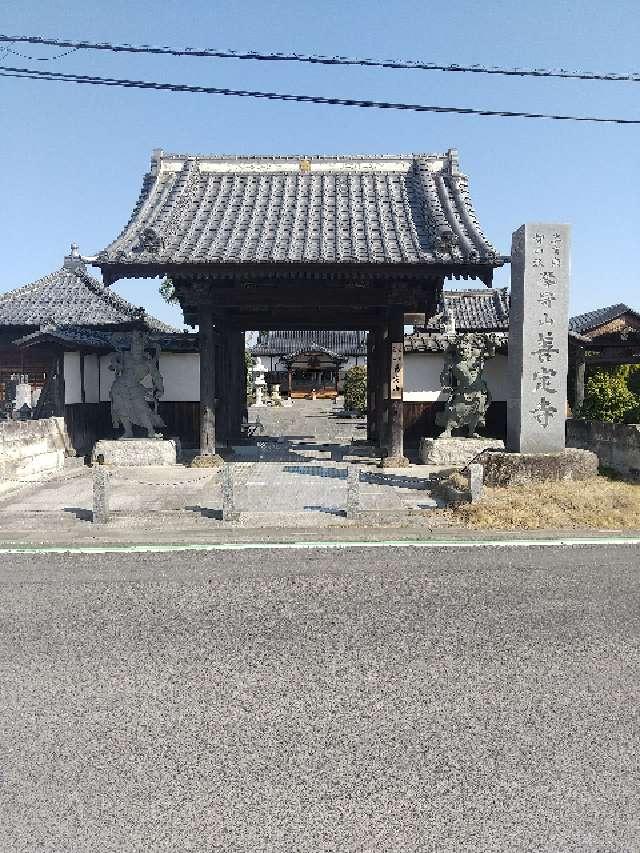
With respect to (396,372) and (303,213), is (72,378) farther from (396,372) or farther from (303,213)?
(396,372)

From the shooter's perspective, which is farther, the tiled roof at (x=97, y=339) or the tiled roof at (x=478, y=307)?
the tiled roof at (x=478, y=307)

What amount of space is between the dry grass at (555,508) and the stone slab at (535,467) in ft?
0.77

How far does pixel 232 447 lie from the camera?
55.2 feet

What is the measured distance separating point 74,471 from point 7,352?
7.20 meters

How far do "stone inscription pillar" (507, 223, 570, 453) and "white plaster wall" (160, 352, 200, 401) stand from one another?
9619 millimetres

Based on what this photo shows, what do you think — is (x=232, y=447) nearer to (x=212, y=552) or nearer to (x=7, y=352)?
(x=7, y=352)

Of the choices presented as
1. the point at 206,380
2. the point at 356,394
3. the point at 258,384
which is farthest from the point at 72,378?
the point at 258,384

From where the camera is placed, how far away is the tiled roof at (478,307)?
26734mm

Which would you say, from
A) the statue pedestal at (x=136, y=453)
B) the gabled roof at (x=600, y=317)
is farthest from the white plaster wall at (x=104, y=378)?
the gabled roof at (x=600, y=317)

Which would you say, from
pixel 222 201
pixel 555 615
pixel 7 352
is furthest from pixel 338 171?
pixel 555 615

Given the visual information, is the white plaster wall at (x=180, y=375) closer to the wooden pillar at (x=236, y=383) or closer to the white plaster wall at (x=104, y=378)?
the wooden pillar at (x=236, y=383)

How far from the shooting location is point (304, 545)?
7.47 meters

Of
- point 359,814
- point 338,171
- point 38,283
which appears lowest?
point 359,814

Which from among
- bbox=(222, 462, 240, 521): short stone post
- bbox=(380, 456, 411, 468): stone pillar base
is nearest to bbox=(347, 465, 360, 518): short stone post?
bbox=(222, 462, 240, 521): short stone post
